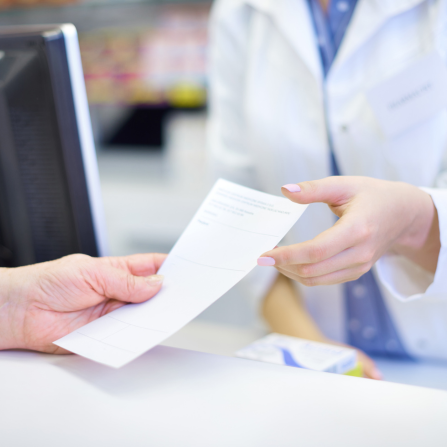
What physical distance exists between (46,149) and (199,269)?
0.30m

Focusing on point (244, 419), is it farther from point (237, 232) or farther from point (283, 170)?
point (283, 170)

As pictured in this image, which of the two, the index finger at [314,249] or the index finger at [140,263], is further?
the index finger at [140,263]

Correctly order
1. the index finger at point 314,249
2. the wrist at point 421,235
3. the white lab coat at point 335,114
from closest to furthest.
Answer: the index finger at point 314,249 < the wrist at point 421,235 < the white lab coat at point 335,114

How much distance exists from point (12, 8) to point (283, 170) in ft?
6.40

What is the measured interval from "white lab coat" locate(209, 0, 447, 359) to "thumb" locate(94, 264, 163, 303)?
1.13 feet

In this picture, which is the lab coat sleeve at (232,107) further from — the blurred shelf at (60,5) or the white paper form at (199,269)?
the blurred shelf at (60,5)

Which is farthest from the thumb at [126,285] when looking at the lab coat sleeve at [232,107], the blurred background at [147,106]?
the blurred background at [147,106]

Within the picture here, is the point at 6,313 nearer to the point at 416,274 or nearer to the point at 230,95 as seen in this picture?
the point at 416,274

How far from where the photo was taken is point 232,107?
1041 mm

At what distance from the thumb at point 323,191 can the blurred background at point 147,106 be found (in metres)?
1.51

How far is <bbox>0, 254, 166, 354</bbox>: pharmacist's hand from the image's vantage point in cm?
51

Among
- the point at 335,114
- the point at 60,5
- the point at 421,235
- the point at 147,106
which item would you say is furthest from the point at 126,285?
the point at 60,5

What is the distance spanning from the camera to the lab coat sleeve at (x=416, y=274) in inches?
23.1

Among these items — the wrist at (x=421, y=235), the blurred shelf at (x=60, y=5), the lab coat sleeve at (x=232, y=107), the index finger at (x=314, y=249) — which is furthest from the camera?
the blurred shelf at (x=60, y=5)
